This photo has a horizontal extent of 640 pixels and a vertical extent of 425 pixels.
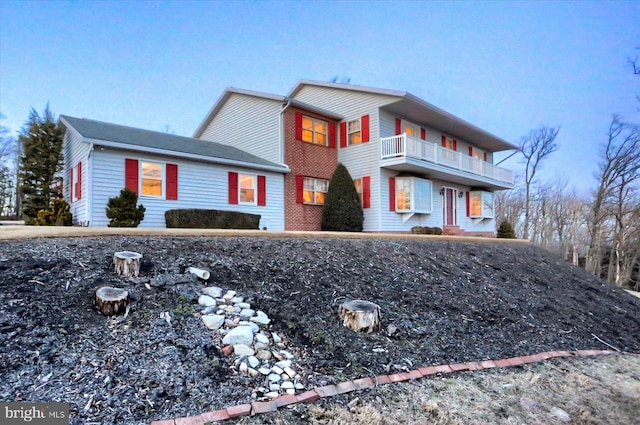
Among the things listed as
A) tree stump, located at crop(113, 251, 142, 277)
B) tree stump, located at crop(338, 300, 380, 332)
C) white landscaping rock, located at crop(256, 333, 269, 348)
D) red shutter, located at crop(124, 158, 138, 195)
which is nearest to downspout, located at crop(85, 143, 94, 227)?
red shutter, located at crop(124, 158, 138, 195)

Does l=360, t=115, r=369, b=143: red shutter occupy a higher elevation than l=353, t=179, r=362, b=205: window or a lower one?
higher

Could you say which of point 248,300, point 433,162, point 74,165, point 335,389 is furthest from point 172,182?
point 433,162

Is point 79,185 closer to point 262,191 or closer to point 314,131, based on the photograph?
point 262,191

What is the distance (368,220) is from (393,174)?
223 cm

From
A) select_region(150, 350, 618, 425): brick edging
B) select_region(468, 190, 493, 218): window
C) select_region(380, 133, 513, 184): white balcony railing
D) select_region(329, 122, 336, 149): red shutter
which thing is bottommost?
select_region(150, 350, 618, 425): brick edging

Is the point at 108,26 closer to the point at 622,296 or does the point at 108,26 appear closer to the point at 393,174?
the point at 393,174

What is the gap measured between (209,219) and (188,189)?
1239mm

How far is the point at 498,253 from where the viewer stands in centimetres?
1002

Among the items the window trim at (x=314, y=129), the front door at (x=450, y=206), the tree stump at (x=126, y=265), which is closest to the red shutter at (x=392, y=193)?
the window trim at (x=314, y=129)

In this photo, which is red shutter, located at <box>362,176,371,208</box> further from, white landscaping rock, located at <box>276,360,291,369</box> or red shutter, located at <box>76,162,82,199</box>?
white landscaping rock, located at <box>276,360,291,369</box>

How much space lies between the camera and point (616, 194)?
86.8ft

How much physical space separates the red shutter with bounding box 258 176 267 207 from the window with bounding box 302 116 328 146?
8.65 feet

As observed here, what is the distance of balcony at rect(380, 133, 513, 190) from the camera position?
43.7ft

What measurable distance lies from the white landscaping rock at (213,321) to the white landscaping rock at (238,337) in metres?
0.17
